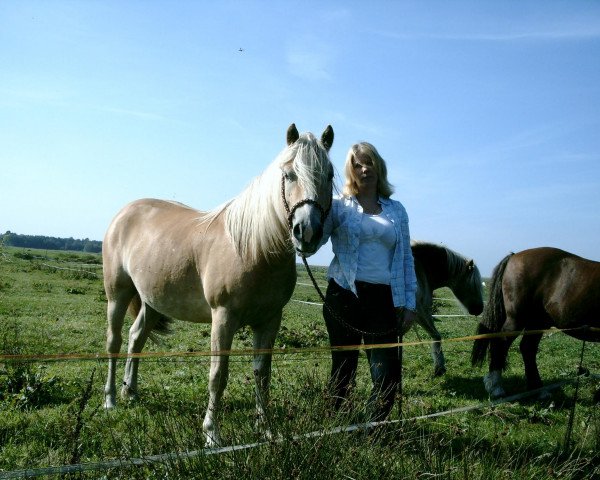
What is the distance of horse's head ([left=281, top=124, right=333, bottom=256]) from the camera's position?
129 inches

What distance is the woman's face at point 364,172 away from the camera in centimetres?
377

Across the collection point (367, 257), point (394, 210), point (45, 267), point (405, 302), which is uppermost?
point (394, 210)

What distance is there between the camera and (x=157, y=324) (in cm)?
587

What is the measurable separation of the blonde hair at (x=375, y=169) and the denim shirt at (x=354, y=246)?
73 millimetres

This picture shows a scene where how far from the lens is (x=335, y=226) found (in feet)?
12.3

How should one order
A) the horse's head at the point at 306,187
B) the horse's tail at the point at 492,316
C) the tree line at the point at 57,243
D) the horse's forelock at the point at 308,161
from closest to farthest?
1. the horse's head at the point at 306,187
2. the horse's forelock at the point at 308,161
3. the horse's tail at the point at 492,316
4. the tree line at the point at 57,243

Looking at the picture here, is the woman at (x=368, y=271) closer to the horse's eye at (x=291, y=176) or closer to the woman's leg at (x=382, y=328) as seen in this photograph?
the woman's leg at (x=382, y=328)

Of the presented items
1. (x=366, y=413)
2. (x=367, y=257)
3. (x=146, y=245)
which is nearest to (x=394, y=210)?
(x=367, y=257)

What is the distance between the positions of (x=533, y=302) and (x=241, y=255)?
4.29 m

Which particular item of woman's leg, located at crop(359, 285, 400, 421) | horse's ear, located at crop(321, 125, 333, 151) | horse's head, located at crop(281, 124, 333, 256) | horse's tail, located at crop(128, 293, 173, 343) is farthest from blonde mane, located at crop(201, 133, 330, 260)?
horse's tail, located at crop(128, 293, 173, 343)

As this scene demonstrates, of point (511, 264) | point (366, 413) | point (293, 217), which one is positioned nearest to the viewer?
point (366, 413)

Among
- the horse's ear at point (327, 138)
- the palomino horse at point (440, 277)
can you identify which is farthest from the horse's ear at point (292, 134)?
the palomino horse at point (440, 277)

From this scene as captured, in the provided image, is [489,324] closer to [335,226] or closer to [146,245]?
[335,226]

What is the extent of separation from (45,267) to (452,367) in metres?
23.0
